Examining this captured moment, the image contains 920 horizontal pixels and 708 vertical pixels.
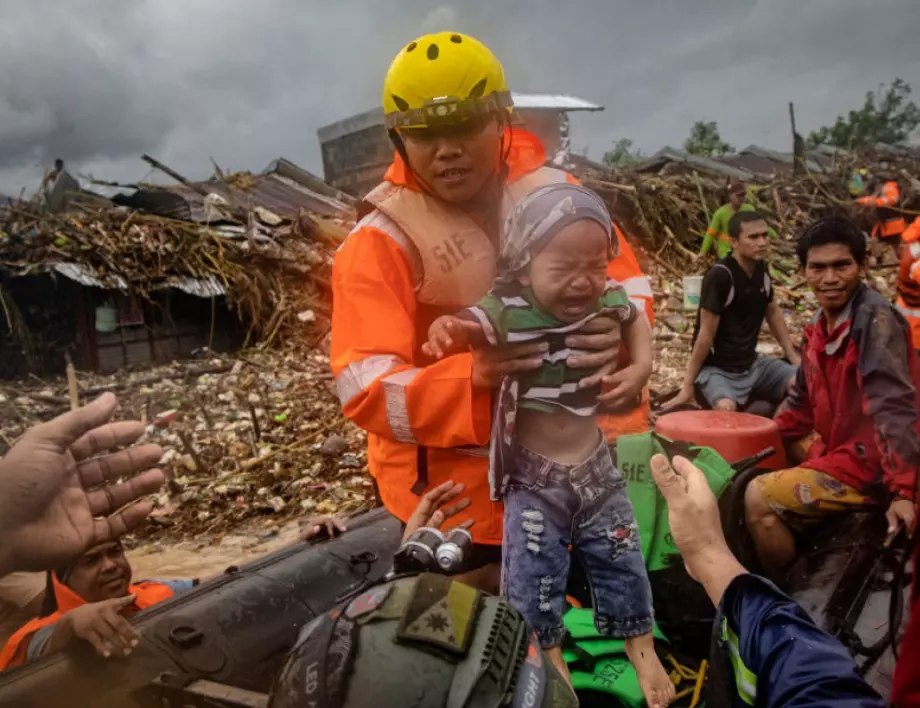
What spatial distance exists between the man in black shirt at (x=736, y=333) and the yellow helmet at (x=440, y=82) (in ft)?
8.81

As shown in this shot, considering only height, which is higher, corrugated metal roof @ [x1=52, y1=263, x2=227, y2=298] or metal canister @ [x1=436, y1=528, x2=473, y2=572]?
corrugated metal roof @ [x1=52, y1=263, x2=227, y2=298]

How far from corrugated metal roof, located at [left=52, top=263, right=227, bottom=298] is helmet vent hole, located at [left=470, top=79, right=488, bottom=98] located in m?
2.26

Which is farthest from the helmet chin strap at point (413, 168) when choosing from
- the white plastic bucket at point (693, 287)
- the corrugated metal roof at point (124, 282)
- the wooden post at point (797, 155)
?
the wooden post at point (797, 155)

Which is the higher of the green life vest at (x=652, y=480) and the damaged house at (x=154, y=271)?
the damaged house at (x=154, y=271)

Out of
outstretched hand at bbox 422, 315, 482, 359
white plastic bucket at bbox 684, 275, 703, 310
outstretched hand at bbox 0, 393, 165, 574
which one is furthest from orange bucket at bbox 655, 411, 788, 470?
white plastic bucket at bbox 684, 275, 703, 310

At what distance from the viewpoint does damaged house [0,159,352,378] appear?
9.16 ft

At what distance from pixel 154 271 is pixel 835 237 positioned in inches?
153

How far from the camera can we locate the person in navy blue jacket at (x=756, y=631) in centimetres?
102

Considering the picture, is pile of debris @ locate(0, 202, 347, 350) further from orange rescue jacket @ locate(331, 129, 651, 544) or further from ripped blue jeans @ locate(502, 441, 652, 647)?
ripped blue jeans @ locate(502, 441, 652, 647)

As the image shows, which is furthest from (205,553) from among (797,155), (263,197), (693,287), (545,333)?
(797,155)

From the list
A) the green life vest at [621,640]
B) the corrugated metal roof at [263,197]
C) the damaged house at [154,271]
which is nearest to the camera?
the green life vest at [621,640]

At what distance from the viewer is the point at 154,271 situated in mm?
4504

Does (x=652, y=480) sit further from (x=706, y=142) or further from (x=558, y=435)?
(x=706, y=142)

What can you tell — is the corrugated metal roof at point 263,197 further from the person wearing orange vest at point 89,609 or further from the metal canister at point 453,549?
the metal canister at point 453,549
